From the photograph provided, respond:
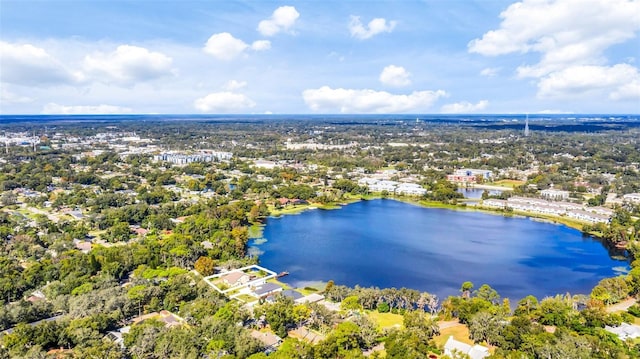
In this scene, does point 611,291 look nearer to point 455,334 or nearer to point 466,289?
point 466,289

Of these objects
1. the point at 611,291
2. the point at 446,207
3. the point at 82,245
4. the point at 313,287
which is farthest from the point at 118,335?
the point at 446,207

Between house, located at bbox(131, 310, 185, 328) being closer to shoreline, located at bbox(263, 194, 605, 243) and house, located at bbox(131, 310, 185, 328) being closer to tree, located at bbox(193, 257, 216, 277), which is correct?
tree, located at bbox(193, 257, 216, 277)

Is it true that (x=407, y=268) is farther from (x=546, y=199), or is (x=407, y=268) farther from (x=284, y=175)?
(x=284, y=175)

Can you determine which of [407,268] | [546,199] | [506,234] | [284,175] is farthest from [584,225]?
[284,175]

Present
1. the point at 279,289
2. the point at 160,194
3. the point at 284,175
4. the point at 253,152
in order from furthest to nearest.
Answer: the point at 253,152, the point at 284,175, the point at 160,194, the point at 279,289

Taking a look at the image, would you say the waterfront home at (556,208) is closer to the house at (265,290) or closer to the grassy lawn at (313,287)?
the grassy lawn at (313,287)

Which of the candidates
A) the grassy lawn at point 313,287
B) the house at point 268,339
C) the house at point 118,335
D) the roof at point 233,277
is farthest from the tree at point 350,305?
the house at point 118,335
